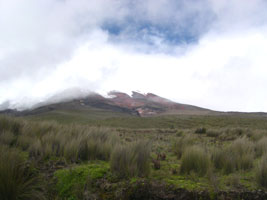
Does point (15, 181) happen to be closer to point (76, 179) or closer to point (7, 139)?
point (76, 179)

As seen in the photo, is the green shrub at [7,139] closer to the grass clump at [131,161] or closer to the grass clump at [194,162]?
the grass clump at [131,161]

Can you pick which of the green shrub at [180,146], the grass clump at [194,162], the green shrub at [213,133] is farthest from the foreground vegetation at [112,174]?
the green shrub at [213,133]

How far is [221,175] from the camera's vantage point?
138 inches

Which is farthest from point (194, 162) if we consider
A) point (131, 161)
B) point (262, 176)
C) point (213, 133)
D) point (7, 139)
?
point (213, 133)

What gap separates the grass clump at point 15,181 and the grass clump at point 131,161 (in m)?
1.21

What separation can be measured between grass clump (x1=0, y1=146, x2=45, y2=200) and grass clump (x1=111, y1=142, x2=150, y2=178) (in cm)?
121

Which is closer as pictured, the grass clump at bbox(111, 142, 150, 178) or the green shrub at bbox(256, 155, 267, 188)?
the green shrub at bbox(256, 155, 267, 188)

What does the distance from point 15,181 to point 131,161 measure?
180 centimetres

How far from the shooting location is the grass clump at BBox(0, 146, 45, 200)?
8.31ft

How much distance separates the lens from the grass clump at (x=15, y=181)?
253 centimetres

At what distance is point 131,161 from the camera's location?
3398 mm

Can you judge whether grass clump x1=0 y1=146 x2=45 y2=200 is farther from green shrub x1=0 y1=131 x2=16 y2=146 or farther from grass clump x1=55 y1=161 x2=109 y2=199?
green shrub x1=0 y1=131 x2=16 y2=146

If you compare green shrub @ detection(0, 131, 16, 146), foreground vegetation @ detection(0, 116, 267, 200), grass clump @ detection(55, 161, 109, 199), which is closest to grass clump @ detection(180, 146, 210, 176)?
foreground vegetation @ detection(0, 116, 267, 200)

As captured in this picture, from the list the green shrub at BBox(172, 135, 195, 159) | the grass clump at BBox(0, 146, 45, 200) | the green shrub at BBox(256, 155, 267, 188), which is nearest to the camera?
the grass clump at BBox(0, 146, 45, 200)
